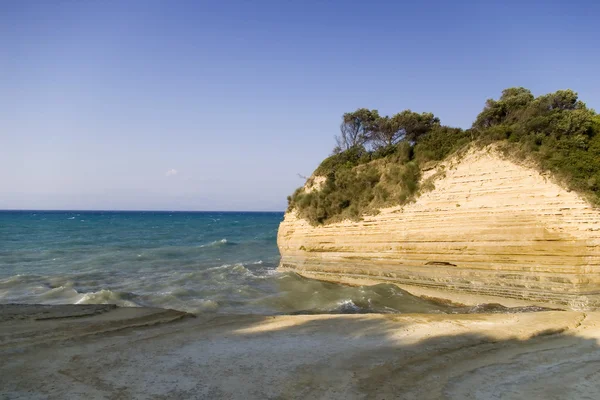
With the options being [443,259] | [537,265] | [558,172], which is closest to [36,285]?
[443,259]

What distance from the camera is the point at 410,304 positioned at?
17.2 m

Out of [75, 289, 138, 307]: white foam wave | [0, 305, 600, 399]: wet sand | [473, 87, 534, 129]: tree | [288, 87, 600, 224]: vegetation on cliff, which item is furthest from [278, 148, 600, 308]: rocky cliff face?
[75, 289, 138, 307]: white foam wave

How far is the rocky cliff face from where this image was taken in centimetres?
1516

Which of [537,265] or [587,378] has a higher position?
[537,265]

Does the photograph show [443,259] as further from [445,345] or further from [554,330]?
[445,345]

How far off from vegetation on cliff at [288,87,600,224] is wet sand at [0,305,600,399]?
24.8ft

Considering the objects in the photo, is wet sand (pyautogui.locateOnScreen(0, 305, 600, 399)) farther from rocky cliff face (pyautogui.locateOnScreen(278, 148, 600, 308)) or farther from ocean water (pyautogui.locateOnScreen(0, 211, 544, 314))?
ocean water (pyautogui.locateOnScreen(0, 211, 544, 314))

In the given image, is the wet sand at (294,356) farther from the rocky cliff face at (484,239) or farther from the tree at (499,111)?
the tree at (499,111)

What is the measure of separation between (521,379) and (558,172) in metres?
11.8

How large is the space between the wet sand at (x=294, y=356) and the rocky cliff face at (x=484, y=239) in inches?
115

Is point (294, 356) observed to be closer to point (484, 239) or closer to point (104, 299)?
point (484, 239)

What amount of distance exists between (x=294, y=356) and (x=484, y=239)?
11815 mm

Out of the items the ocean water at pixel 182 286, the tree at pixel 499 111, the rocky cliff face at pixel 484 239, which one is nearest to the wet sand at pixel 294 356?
the rocky cliff face at pixel 484 239

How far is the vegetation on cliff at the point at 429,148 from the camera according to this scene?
17.5 meters
